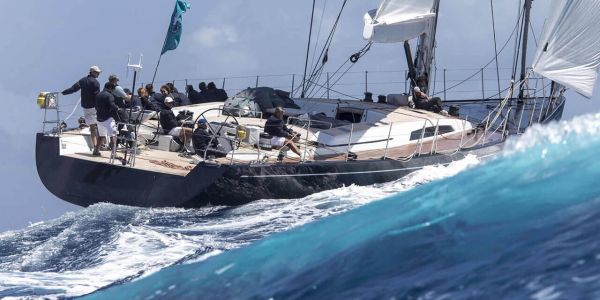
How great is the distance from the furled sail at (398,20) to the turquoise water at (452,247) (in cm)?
753

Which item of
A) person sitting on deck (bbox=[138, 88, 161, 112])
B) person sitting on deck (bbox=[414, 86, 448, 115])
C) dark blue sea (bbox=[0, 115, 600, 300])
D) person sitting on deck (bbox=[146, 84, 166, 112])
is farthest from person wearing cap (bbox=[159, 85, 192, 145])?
person sitting on deck (bbox=[414, 86, 448, 115])

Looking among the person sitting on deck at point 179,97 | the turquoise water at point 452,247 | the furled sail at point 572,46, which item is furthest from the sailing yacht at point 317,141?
the turquoise water at point 452,247

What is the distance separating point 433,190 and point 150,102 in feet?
29.2

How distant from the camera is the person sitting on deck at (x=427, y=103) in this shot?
2069cm

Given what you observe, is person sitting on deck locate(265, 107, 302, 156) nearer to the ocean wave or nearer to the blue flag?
the ocean wave

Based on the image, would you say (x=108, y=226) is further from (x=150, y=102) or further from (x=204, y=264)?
(x=150, y=102)

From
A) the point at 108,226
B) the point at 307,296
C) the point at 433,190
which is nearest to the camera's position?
the point at 307,296

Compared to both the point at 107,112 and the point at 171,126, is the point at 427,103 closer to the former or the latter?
the point at 171,126

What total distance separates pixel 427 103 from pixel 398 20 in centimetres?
144

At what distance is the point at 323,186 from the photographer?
16.8 metres

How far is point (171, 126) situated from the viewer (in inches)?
741

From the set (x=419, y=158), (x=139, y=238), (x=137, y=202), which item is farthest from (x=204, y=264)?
(x=419, y=158)

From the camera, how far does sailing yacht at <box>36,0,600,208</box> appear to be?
16.4 meters

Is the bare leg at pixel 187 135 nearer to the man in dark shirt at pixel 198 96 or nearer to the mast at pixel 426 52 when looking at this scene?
the man in dark shirt at pixel 198 96
